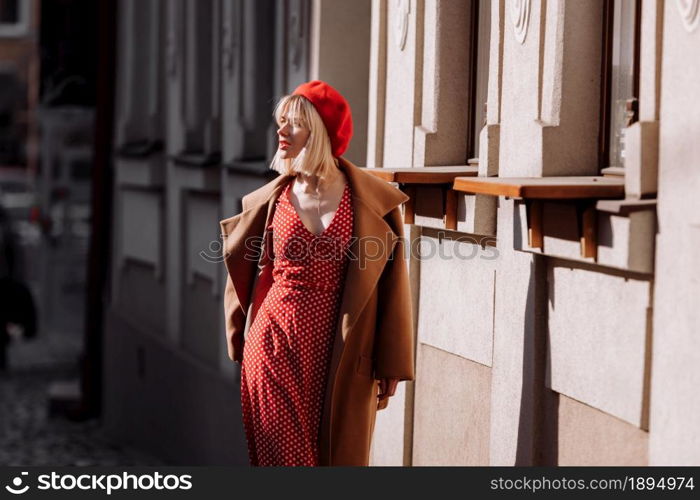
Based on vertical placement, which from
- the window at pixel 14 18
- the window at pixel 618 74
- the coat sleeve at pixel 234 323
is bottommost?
the coat sleeve at pixel 234 323

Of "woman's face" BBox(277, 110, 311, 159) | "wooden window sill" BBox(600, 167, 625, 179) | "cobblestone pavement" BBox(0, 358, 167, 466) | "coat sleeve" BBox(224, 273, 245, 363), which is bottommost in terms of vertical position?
"cobblestone pavement" BBox(0, 358, 167, 466)

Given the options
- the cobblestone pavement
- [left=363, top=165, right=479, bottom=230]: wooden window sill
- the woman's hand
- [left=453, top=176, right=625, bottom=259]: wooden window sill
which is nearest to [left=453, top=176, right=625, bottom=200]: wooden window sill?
[left=453, top=176, right=625, bottom=259]: wooden window sill

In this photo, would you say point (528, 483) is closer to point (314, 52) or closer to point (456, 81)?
point (456, 81)

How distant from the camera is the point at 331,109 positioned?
5.86 meters

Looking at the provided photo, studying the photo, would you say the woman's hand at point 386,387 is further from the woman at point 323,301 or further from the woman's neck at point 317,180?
the woman's neck at point 317,180

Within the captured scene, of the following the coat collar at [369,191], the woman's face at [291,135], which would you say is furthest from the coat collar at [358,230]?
the woman's face at [291,135]

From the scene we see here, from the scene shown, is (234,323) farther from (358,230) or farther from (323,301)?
(358,230)

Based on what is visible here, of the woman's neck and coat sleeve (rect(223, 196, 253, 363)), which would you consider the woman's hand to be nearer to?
coat sleeve (rect(223, 196, 253, 363))

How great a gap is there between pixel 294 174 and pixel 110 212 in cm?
977

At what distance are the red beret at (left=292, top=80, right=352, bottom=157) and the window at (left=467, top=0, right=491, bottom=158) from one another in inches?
55.9

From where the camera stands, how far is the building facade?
4926mm

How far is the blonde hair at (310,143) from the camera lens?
582cm

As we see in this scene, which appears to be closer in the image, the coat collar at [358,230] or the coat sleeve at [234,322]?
the coat collar at [358,230]

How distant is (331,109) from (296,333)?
845 millimetres
